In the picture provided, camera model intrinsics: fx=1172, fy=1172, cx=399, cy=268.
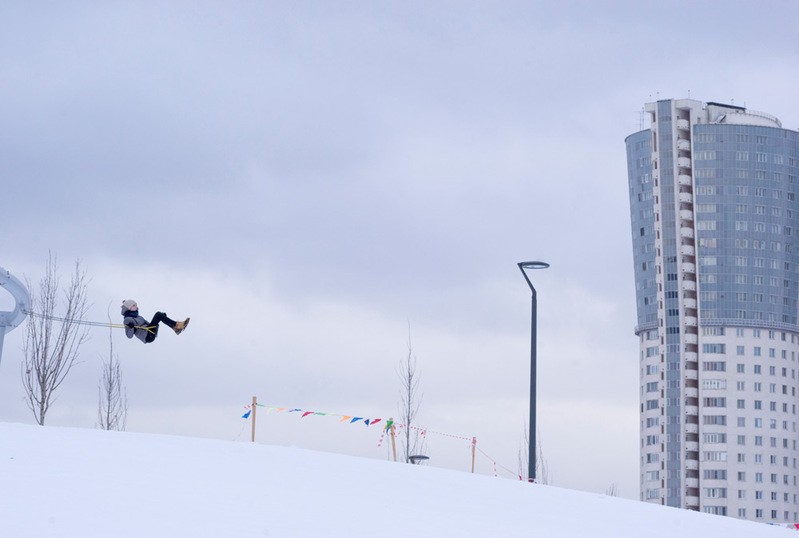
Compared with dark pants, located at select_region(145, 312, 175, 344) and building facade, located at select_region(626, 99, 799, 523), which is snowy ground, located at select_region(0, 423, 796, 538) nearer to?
dark pants, located at select_region(145, 312, 175, 344)

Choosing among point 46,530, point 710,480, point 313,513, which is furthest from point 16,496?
point 710,480

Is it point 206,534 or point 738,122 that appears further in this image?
point 738,122

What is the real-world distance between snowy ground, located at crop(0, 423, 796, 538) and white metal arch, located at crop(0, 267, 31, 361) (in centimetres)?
766

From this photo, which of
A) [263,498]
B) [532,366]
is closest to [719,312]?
[532,366]

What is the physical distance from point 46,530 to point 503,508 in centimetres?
774

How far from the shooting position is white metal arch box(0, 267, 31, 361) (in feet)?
91.5

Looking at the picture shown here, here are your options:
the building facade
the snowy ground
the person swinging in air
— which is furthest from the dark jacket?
the building facade

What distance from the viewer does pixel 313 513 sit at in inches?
625

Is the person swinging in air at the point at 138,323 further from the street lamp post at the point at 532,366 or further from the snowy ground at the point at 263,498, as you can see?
the street lamp post at the point at 532,366

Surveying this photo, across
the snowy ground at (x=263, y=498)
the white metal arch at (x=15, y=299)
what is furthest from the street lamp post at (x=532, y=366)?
the white metal arch at (x=15, y=299)

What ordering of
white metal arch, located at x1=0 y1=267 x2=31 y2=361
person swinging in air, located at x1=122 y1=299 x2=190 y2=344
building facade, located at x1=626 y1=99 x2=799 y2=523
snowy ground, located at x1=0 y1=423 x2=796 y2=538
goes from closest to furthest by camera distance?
snowy ground, located at x1=0 y1=423 x2=796 y2=538 → person swinging in air, located at x1=122 y1=299 x2=190 y2=344 → white metal arch, located at x1=0 y1=267 x2=31 y2=361 → building facade, located at x1=626 y1=99 x2=799 y2=523

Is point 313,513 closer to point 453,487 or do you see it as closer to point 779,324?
point 453,487

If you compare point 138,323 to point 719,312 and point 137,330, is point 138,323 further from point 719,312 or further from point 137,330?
point 719,312

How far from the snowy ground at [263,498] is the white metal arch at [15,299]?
7656 millimetres
